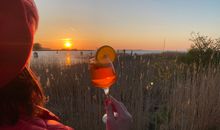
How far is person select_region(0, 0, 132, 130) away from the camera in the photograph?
111cm

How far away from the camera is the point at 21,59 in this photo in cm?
114

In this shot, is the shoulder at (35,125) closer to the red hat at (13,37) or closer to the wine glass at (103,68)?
the red hat at (13,37)

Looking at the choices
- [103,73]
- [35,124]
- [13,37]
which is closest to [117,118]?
[103,73]

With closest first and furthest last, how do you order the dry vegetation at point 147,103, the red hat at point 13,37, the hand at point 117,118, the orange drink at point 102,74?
the red hat at point 13,37, the hand at point 117,118, the orange drink at point 102,74, the dry vegetation at point 147,103

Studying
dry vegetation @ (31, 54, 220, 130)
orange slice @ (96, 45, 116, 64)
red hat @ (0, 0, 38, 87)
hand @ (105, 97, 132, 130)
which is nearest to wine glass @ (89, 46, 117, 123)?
orange slice @ (96, 45, 116, 64)

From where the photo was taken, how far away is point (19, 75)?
130cm

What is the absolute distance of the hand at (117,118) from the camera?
160cm

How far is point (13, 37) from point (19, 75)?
0.22m

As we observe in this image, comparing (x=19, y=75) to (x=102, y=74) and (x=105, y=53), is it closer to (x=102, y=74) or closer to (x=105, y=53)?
(x=102, y=74)

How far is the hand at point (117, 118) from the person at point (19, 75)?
0.86 ft

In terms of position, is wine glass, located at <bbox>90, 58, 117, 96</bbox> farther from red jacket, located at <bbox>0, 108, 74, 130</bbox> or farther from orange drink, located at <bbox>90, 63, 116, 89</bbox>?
red jacket, located at <bbox>0, 108, 74, 130</bbox>

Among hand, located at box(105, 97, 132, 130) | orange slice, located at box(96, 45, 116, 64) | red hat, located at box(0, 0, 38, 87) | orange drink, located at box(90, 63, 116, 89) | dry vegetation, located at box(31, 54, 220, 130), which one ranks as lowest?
dry vegetation, located at box(31, 54, 220, 130)

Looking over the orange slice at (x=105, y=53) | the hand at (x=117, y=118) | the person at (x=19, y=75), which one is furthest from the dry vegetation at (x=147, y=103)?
the person at (x=19, y=75)

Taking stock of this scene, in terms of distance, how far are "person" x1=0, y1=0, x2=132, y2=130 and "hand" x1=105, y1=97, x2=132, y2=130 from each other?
0.26m
